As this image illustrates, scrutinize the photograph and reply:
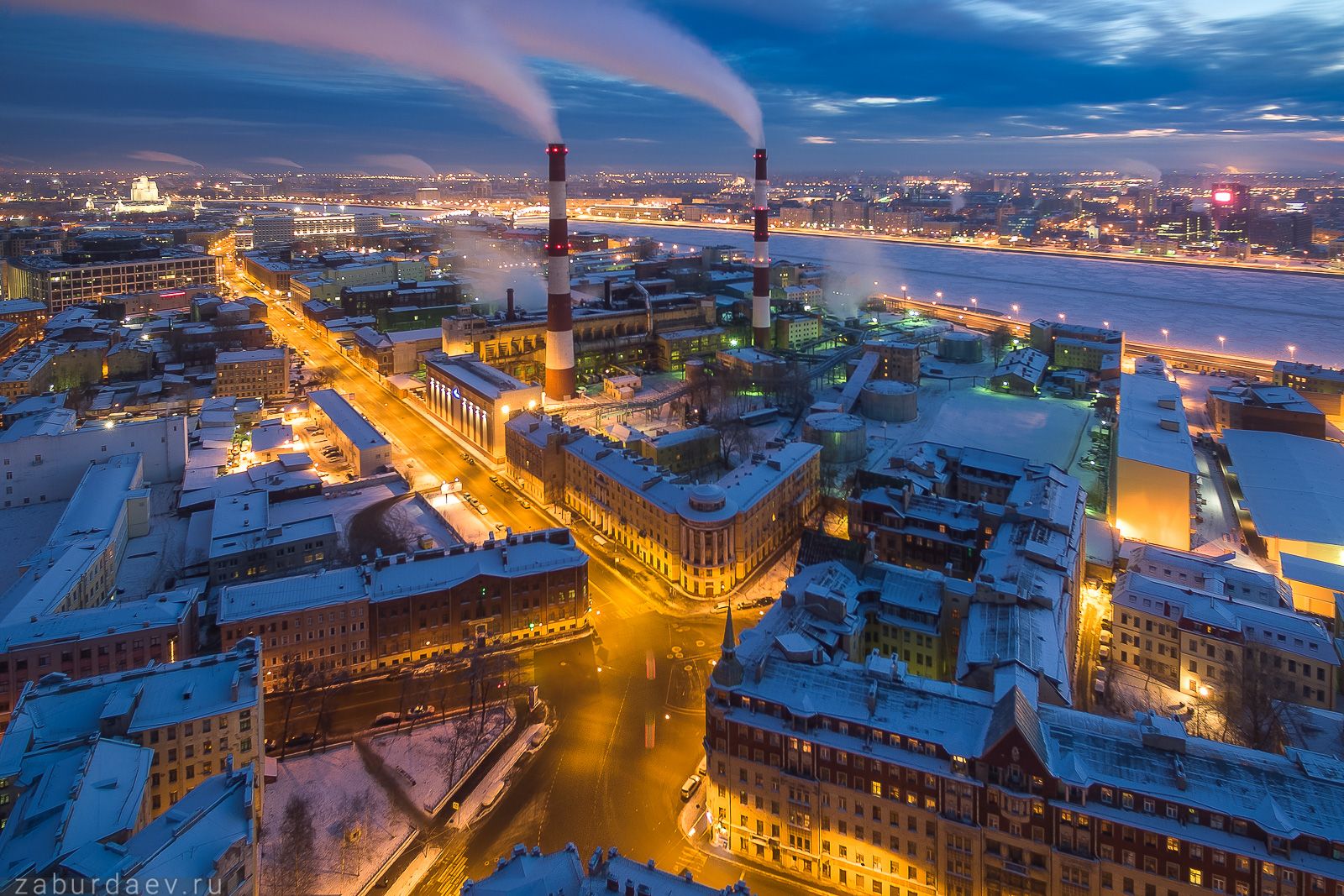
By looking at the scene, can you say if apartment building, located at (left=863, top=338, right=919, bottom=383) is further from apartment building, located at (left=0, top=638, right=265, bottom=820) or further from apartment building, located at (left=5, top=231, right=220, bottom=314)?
apartment building, located at (left=5, top=231, right=220, bottom=314)

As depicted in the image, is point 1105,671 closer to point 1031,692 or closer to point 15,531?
point 1031,692

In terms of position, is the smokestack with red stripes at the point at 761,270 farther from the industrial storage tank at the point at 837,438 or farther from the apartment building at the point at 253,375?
the apartment building at the point at 253,375

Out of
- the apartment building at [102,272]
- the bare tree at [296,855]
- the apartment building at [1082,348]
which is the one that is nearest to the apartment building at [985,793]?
the bare tree at [296,855]

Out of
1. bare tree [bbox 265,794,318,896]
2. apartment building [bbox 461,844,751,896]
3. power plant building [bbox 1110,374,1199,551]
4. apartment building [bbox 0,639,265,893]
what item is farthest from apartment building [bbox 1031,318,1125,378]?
apartment building [bbox 0,639,265,893]

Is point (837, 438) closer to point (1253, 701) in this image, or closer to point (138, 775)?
point (1253, 701)

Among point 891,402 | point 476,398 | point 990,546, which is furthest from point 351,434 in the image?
point 891,402
